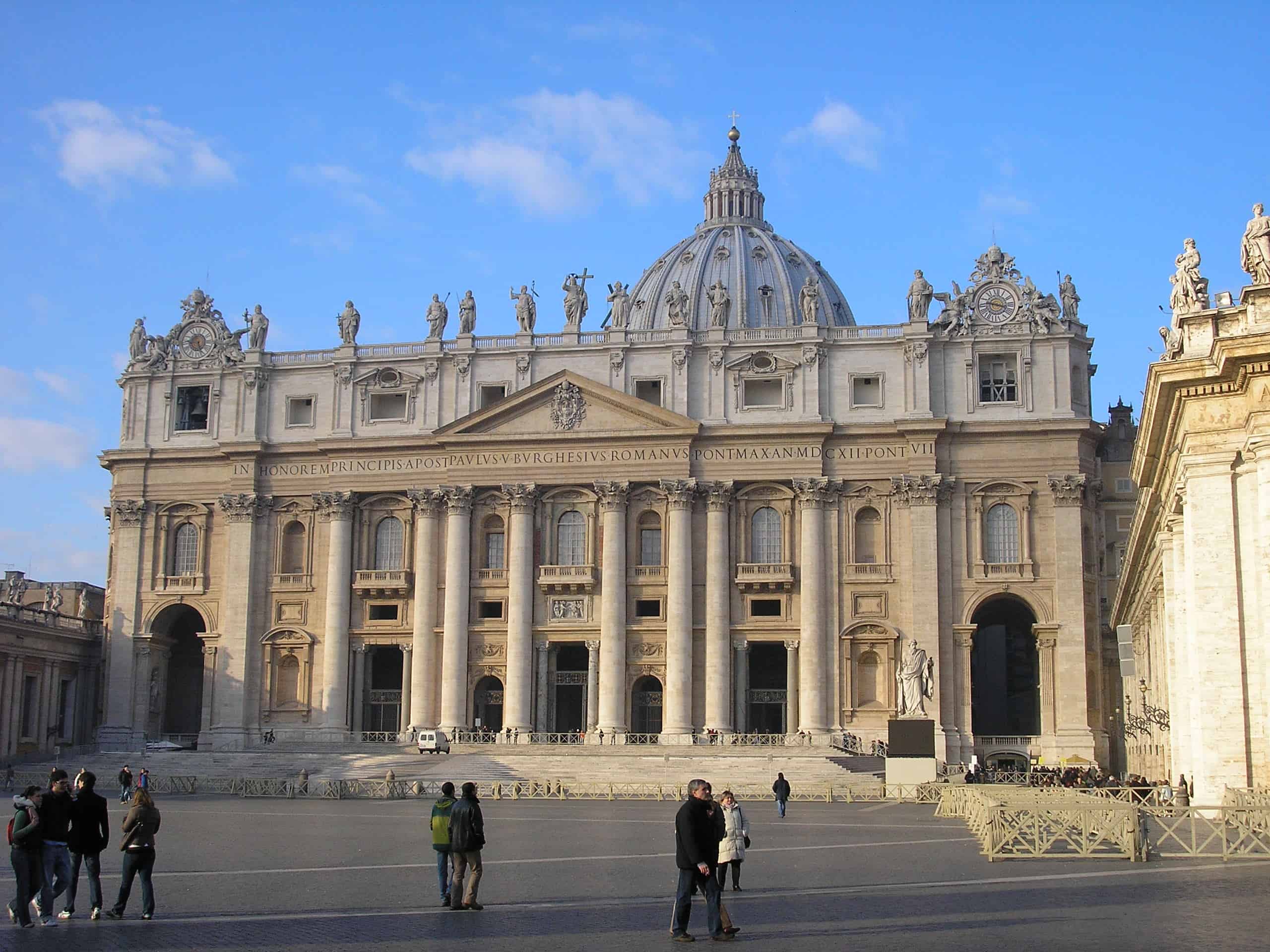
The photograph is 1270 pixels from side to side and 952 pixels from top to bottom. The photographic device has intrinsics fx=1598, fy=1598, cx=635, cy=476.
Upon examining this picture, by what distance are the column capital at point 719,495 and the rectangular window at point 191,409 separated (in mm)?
24309

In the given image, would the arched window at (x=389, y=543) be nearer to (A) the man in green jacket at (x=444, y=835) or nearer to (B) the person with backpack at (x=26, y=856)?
(A) the man in green jacket at (x=444, y=835)

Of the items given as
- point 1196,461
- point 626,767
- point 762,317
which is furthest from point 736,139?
point 1196,461

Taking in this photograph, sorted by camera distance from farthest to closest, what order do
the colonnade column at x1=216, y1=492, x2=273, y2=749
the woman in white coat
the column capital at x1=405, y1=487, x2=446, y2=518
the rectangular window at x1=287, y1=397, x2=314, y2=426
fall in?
the rectangular window at x1=287, y1=397, x2=314, y2=426 < the colonnade column at x1=216, y1=492, x2=273, y2=749 < the column capital at x1=405, y1=487, x2=446, y2=518 < the woman in white coat

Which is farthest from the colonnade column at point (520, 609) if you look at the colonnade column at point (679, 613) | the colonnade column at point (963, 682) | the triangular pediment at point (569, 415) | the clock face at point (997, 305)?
the clock face at point (997, 305)

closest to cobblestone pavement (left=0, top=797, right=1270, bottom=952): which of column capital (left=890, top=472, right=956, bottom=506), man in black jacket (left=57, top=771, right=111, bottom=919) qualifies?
man in black jacket (left=57, top=771, right=111, bottom=919)

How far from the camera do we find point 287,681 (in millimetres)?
70938

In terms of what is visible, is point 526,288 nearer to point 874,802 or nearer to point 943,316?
point 943,316

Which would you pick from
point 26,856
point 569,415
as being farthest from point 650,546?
point 26,856

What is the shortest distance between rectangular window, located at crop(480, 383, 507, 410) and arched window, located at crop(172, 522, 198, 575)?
48.8 ft

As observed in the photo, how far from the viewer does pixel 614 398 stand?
67.8 m

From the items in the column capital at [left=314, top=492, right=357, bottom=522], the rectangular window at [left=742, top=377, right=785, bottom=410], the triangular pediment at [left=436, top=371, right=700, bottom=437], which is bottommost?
the column capital at [left=314, top=492, right=357, bottom=522]

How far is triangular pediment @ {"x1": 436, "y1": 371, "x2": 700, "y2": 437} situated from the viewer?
221 feet

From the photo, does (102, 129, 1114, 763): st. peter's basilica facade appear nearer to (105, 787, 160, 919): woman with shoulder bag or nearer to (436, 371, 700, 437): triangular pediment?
(436, 371, 700, 437): triangular pediment

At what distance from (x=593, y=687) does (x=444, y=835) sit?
48730 millimetres
